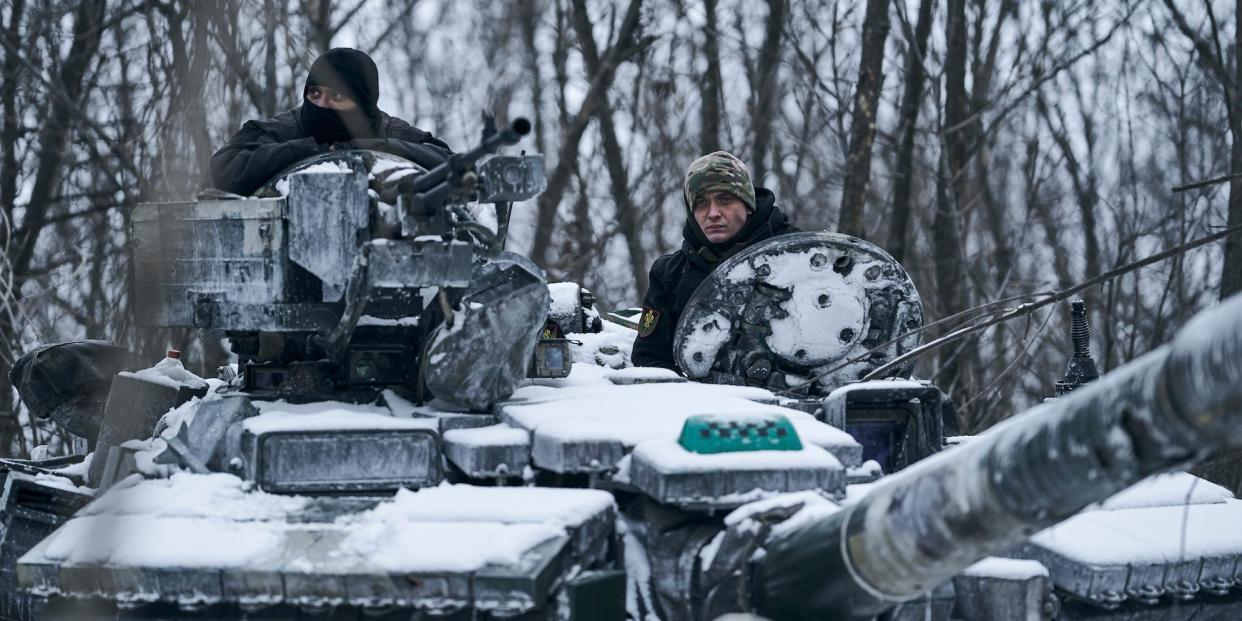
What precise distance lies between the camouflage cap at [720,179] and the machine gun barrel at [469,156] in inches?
102

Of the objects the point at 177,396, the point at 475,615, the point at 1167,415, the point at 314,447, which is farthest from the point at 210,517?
the point at 1167,415

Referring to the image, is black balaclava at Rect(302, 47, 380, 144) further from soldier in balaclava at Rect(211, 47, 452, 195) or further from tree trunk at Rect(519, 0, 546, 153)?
tree trunk at Rect(519, 0, 546, 153)

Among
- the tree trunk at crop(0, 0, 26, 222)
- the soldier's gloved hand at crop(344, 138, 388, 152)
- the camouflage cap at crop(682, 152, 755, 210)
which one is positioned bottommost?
the camouflage cap at crop(682, 152, 755, 210)

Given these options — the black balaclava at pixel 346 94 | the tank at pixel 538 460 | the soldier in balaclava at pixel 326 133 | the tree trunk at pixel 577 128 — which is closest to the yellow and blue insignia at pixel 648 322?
the tank at pixel 538 460

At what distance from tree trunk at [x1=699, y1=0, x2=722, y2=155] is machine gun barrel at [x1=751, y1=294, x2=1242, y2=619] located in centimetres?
1423

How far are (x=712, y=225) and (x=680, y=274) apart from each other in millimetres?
320

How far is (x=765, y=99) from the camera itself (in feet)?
60.2

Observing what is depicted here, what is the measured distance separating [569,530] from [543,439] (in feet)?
1.79

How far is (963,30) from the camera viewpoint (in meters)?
14.8

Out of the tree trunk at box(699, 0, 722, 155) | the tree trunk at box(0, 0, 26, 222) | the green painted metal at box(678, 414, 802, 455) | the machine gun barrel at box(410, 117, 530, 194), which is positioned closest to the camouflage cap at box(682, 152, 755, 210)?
the machine gun barrel at box(410, 117, 530, 194)

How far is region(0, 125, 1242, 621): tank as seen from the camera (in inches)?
142

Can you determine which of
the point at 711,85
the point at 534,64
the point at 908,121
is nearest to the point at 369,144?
the point at 908,121

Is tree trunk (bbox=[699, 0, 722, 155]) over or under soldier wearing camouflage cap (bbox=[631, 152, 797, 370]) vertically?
over

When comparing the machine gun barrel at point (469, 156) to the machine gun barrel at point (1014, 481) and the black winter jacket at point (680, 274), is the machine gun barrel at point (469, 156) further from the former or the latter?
the black winter jacket at point (680, 274)
